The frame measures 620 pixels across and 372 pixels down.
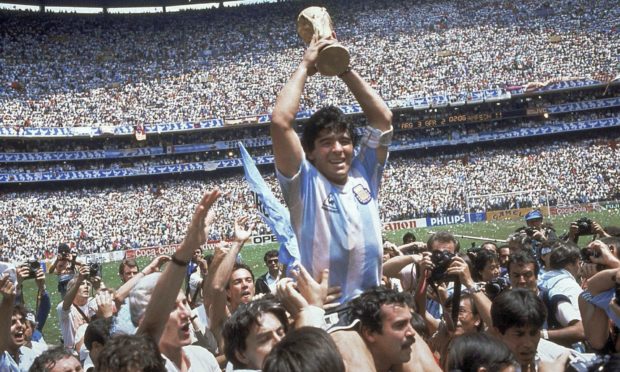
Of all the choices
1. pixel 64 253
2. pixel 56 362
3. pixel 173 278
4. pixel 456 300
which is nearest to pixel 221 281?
pixel 56 362

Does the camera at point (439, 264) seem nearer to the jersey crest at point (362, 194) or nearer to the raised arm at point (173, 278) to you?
the jersey crest at point (362, 194)

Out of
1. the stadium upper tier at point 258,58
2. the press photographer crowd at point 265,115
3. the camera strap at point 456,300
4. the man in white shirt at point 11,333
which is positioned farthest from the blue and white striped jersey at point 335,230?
the stadium upper tier at point 258,58

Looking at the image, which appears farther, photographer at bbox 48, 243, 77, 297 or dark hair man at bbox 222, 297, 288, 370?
photographer at bbox 48, 243, 77, 297

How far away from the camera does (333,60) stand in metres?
4.03

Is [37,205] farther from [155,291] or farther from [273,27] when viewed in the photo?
[155,291]

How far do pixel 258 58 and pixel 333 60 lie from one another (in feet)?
192

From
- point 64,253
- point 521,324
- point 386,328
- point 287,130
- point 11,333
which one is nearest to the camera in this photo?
point 386,328

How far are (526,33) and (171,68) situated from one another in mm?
29697

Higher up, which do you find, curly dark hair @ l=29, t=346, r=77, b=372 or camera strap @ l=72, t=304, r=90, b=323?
camera strap @ l=72, t=304, r=90, b=323

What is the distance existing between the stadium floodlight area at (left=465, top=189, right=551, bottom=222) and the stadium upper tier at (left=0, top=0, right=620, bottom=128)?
1246cm

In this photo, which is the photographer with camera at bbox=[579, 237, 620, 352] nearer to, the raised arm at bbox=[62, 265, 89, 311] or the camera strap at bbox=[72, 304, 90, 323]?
the raised arm at bbox=[62, 265, 89, 311]

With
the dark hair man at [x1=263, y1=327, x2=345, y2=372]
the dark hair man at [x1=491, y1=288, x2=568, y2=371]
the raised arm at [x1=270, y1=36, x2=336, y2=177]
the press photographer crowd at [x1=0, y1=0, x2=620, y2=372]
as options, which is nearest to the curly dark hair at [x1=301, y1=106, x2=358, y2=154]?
the raised arm at [x1=270, y1=36, x2=336, y2=177]

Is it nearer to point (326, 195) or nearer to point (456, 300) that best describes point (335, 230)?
point (326, 195)

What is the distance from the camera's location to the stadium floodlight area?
43031 millimetres
